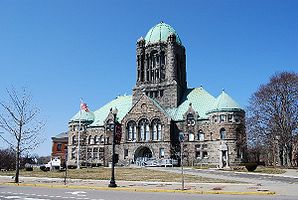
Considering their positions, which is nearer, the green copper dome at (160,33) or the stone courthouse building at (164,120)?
the stone courthouse building at (164,120)

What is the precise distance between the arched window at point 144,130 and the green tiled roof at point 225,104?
13.1 meters

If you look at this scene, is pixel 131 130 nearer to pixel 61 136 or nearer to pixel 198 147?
pixel 198 147

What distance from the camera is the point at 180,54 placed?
7669 cm

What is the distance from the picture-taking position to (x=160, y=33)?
76.8 m

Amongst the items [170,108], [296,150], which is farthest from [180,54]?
[296,150]

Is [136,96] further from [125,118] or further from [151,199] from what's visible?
[151,199]

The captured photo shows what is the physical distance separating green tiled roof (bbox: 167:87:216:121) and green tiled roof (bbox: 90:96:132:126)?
11.2 m

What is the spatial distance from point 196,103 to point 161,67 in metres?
12.1

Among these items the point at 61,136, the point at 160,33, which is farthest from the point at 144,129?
the point at 61,136

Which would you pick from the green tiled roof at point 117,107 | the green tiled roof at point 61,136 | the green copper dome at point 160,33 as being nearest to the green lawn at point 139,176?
the green tiled roof at point 117,107

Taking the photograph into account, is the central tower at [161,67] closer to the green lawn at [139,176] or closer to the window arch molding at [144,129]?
the window arch molding at [144,129]

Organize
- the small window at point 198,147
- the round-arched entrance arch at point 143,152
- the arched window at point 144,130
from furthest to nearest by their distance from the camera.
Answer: the round-arched entrance arch at point 143,152
the arched window at point 144,130
the small window at point 198,147

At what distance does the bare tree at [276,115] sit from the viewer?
48.6m

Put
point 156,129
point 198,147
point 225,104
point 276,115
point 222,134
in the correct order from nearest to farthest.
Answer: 1. point 276,115
2. point 222,134
3. point 225,104
4. point 198,147
5. point 156,129
